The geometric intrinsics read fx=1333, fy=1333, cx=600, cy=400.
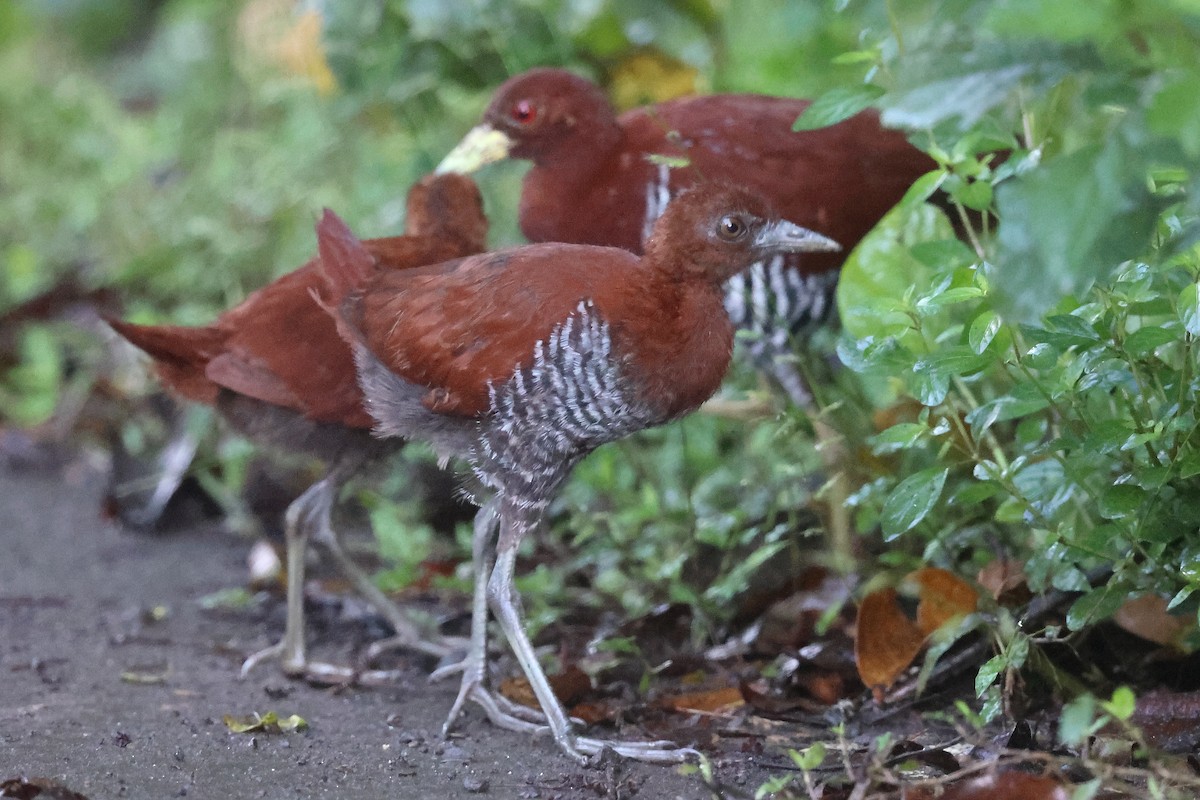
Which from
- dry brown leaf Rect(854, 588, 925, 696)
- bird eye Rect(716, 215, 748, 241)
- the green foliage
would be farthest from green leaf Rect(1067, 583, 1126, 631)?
bird eye Rect(716, 215, 748, 241)

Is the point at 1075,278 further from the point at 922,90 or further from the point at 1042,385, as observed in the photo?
the point at 1042,385

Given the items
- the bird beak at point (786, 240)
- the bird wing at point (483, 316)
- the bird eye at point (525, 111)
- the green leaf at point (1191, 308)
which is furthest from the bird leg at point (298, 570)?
the green leaf at point (1191, 308)

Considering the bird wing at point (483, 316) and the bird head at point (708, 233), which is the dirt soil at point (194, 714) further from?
the bird head at point (708, 233)

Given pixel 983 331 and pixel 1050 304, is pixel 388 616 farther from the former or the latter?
pixel 1050 304

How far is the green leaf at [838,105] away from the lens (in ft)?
8.08

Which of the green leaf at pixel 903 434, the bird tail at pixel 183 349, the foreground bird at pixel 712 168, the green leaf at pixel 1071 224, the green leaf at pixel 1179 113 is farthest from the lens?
the foreground bird at pixel 712 168

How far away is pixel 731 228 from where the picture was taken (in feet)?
9.24

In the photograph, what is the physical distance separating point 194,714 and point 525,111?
1848 mm

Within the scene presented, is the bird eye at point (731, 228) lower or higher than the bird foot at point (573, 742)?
higher

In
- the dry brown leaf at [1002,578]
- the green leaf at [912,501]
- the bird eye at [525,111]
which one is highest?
the bird eye at [525,111]

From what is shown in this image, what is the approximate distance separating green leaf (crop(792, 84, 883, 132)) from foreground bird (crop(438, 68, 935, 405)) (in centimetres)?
106

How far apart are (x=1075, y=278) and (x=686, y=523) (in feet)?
6.52

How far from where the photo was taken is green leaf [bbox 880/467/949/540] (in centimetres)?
240

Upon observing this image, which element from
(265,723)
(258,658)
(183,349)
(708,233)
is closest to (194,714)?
(265,723)
